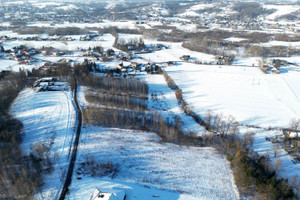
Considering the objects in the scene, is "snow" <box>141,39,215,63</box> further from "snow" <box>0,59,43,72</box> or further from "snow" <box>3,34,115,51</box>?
"snow" <box>0,59,43,72</box>

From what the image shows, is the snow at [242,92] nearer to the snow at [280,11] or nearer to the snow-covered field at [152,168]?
the snow-covered field at [152,168]

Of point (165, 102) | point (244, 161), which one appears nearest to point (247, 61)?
point (165, 102)

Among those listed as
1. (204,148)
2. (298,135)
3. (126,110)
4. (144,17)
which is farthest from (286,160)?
(144,17)

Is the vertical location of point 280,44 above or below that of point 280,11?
below

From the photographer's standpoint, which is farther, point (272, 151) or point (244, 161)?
point (272, 151)

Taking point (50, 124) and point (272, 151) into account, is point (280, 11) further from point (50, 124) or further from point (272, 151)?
point (50, 124)
